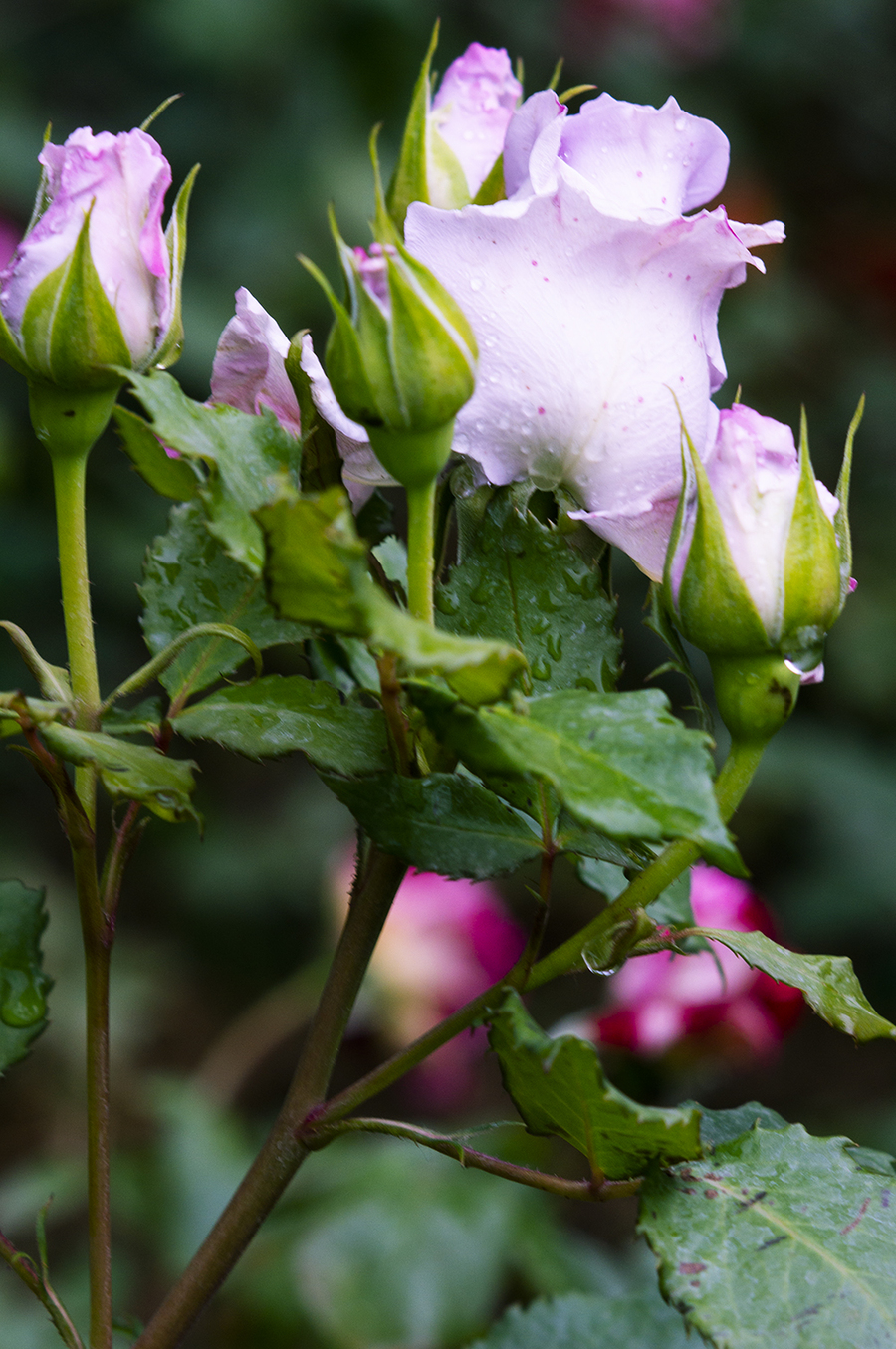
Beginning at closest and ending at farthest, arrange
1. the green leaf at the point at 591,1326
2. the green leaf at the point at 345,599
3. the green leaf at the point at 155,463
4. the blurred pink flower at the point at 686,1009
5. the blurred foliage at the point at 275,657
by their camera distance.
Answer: the green leaf at the point at 345,599 → the green leaf at the point at 155,463 → the green leaf at the point at 591,1326 → the blurred pink flower at the point at 686,1009 → the blurred foliage at the point at 275,657

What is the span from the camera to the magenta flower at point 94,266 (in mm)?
388

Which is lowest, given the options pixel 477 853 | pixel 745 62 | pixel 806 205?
pixel 806 205

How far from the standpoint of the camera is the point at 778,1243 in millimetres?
364

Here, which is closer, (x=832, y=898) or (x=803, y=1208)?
(x=803, y=1208)

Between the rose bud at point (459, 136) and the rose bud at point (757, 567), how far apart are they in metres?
0.12

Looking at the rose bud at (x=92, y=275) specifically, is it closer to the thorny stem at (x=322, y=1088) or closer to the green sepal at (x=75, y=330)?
the green sepal at (x=75, y=330)

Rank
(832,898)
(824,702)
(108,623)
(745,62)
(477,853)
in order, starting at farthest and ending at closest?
(745,62) → (824,702) → (108,623) → (832,898) → (477,853)

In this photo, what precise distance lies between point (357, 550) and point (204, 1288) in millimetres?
256

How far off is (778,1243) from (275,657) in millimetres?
2086

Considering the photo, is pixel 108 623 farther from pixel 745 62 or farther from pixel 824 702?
pixel 745 62

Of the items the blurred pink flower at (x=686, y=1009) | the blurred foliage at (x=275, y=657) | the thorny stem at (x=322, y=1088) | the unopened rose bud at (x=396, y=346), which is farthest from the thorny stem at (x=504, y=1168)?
the blurred foliage at (x=275, y=657)

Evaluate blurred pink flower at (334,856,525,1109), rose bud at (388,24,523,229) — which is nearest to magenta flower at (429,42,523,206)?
rose bud at (388,24,523,229)

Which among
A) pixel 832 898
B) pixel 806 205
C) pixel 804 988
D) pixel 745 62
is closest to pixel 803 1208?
→ pixel 804 988

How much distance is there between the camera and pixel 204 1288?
0.42 metres
